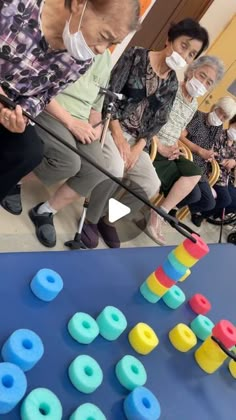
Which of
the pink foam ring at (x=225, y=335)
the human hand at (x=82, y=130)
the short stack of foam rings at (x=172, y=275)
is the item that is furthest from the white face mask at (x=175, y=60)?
the pink foam ring at (x=225, y=335)

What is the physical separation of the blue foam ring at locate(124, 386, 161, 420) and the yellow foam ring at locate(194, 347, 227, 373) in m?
0.23

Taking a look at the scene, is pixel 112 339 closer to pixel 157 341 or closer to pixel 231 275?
pixel 157 341

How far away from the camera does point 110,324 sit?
34.0 inches

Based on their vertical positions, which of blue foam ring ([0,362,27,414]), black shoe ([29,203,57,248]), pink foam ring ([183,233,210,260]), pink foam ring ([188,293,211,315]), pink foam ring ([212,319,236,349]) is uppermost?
pink foam ring ([183,233,210,260])

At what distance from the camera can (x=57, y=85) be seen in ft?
4.47

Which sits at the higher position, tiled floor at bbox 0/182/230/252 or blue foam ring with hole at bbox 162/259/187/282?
blue foam ring with hole at bbox 162/259/187/282

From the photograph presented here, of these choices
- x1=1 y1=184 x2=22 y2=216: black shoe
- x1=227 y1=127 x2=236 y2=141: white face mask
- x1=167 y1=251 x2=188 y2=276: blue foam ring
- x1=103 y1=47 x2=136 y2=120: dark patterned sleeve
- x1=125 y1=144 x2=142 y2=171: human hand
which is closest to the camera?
x1=167 y1=251 x2=188 y2=276: blue foam ring

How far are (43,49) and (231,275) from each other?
110cm

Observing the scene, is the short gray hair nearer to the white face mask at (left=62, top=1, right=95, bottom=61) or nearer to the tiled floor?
the tiled floor

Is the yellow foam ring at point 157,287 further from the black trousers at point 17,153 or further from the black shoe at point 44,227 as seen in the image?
the black shoe at point 44,227

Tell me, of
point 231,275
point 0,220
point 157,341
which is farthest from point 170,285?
point 0,220

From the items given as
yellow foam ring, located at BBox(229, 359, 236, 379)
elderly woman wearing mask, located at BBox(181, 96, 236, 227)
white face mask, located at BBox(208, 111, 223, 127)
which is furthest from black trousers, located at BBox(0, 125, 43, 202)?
white face mask, located at BBox(208, 111, 223, 127)

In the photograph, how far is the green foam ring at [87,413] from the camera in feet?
2.18

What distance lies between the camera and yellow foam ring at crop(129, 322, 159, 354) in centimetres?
90
